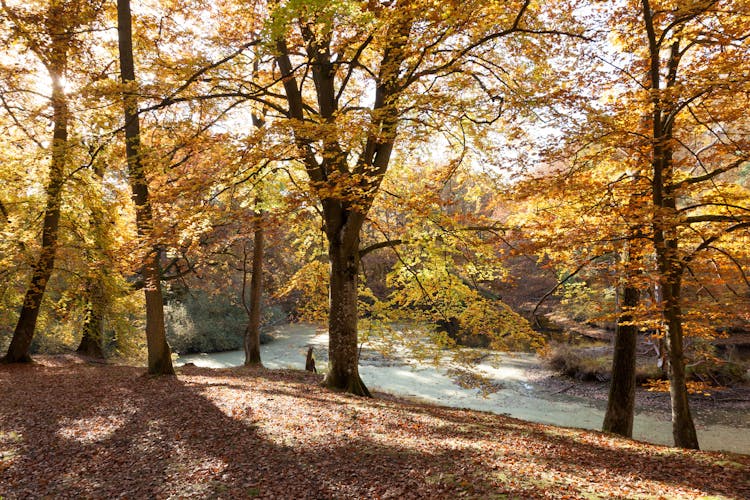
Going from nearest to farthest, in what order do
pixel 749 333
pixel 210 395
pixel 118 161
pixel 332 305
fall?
pixel 210 395
pixel 332 305
pixel 118 161
pixel 749 333

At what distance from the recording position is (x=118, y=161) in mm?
9969

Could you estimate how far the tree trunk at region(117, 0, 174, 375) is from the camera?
7.52m

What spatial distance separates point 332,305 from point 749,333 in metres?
18.6

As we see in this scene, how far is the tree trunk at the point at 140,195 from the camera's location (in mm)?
7523

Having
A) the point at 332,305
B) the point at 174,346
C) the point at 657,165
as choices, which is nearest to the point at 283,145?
the point at 332,305

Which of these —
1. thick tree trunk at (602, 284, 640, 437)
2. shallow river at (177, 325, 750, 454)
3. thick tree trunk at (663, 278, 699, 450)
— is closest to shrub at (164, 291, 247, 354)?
shallow river at (177, 325, 750, 454)

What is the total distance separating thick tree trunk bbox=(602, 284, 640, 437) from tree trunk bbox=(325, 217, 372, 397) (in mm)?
4812

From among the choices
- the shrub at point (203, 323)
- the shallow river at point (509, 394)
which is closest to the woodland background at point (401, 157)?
the shallow river at point (509, 394)

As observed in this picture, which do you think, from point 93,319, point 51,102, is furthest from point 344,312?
point 93,319

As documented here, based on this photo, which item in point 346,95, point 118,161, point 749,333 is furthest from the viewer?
point 749,333

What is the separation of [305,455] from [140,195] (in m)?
6.17

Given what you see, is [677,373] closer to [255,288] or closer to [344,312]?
[344,312]

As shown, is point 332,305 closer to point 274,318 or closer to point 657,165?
point 657,165

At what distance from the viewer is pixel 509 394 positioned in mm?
14664
